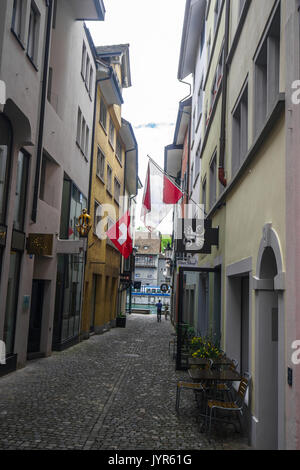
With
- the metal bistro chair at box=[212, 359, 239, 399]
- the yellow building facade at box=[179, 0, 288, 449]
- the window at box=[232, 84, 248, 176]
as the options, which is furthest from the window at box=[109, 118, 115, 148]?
the metal bistro chair at box=[212, 359, 239, 399]

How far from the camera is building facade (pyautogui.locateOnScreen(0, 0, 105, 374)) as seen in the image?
1004cm

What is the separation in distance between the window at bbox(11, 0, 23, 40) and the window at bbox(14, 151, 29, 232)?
2.76 m

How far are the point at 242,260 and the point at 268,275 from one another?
137 centimetres

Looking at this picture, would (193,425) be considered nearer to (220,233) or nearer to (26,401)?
(26,401)

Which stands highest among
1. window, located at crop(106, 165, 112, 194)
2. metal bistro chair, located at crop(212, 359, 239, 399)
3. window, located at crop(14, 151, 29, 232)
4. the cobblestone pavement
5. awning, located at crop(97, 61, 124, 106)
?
awning, located at crop(97, 61, 124, 106)

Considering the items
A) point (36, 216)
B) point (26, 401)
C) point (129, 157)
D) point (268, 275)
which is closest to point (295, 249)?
point (268, 275)

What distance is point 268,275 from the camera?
6.49 meters

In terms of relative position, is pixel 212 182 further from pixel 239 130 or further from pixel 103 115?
pixel 103 115

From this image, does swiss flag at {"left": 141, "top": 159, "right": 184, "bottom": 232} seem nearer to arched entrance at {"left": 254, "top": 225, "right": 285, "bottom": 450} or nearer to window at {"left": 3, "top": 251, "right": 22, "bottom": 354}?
window at {"left": 3, "top": 251, "right": 22, "bottom": 354}

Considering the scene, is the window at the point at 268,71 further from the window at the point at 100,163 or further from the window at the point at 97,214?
the window at the point at 100,163

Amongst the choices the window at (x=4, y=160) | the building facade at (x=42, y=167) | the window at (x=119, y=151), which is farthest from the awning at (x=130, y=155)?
the window at (x=4, y=160)

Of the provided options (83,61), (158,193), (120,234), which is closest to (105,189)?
(120,234)

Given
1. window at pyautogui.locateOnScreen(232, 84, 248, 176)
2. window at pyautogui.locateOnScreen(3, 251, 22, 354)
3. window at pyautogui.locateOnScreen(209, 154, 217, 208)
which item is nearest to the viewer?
window at pyautogui.locateOnScreen(232, 84, 248, 176)

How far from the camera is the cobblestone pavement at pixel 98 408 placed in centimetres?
626
